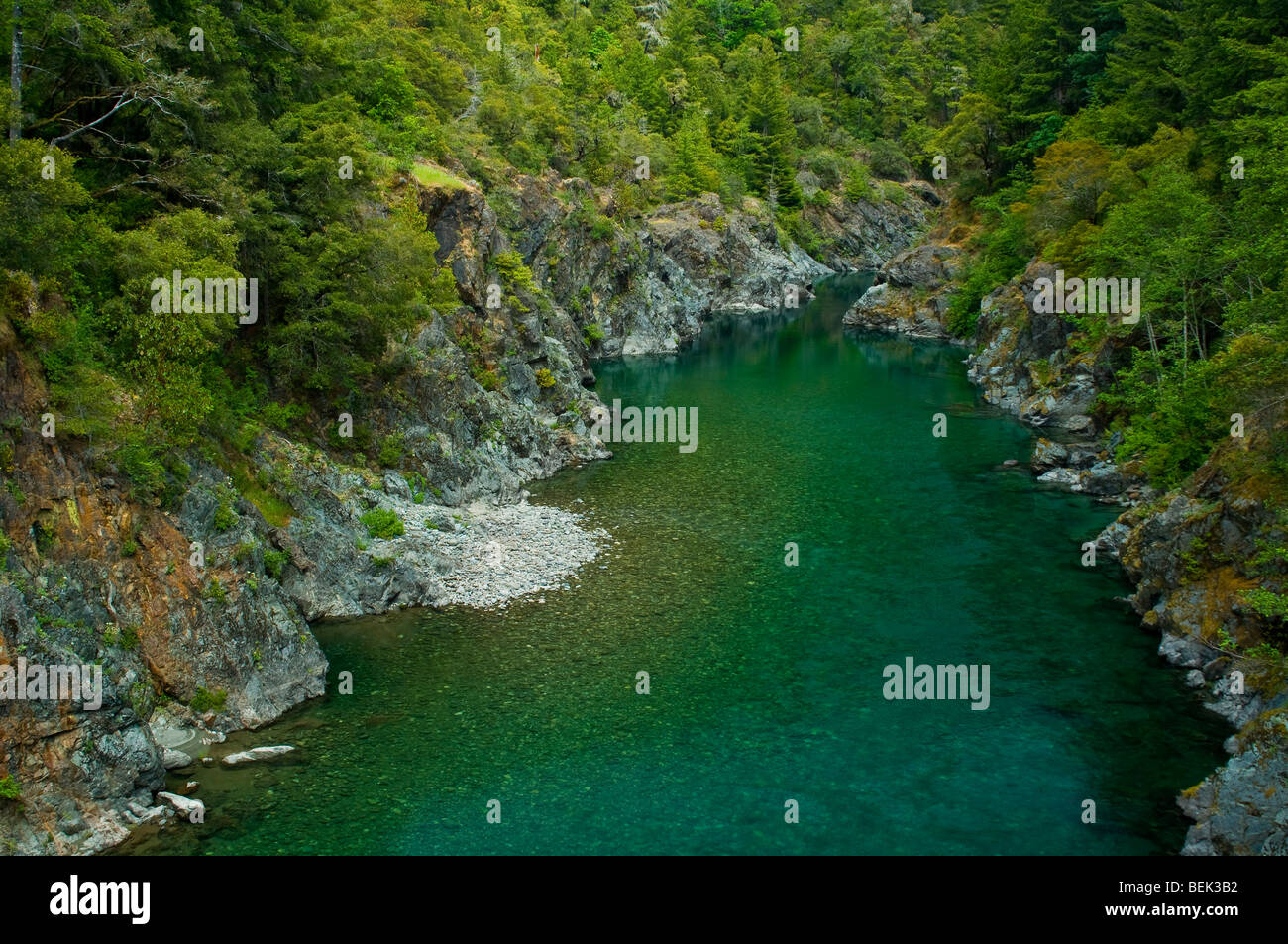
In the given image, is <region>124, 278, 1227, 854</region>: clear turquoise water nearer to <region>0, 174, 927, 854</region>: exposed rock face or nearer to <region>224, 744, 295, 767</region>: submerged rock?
<region>224, 744, 295, 767</region>: submerged rock

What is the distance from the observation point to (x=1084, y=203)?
57.4m

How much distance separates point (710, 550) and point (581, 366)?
29.4 metres

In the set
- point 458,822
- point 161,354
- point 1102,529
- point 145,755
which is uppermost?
point 161,354

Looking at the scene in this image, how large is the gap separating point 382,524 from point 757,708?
1544 centimetres

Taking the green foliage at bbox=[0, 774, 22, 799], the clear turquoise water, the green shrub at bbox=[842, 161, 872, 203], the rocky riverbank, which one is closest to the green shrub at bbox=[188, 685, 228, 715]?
the clear turquoise water

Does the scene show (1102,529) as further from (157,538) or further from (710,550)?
(157,538)

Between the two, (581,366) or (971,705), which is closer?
(971,705)

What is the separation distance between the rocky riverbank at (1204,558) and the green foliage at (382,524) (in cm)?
2474

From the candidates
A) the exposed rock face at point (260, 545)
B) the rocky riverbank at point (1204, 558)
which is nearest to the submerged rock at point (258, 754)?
the exposed rock face at point (260, 545)

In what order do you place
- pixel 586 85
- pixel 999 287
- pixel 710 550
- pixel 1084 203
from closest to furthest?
pixel 710 550 → pixel 1084 203 → pixel 999 287 → pixel 586 85

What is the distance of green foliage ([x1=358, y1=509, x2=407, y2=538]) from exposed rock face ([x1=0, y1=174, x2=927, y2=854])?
1.39 feet

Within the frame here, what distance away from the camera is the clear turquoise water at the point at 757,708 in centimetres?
1992

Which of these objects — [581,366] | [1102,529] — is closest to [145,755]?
[1102,529]

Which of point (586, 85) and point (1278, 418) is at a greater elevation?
point (586, 85)
